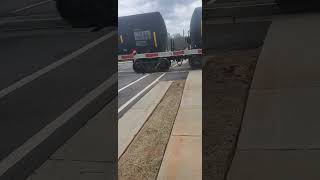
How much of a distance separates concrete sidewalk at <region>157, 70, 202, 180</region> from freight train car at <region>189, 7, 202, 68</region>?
0.09 metres

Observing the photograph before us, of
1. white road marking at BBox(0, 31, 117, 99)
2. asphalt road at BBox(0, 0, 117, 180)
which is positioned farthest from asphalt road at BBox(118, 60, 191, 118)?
white road marking at BBox(0, 31, 117, 99)

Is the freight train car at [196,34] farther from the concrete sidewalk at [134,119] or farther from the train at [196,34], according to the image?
the concrete sidewalk at [134,119]

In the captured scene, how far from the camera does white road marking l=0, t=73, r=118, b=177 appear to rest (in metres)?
3.84

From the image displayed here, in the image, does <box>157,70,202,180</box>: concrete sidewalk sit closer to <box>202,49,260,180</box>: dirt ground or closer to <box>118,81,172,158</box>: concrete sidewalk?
<box>118,81,172,158</box>: concrete sidewalk

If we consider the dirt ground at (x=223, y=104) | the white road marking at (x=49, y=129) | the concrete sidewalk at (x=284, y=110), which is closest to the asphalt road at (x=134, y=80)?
the white road marking at (x=49, y=129)

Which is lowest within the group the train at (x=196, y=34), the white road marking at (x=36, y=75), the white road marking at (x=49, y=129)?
the white road marking at (x=49, y=129)

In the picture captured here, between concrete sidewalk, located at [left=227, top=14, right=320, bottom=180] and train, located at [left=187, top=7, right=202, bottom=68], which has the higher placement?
train, located at [left=187, top=7, right=202, bottom=68]

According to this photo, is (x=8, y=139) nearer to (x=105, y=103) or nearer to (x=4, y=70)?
(x=105, y=103)

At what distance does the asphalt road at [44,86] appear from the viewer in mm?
3881

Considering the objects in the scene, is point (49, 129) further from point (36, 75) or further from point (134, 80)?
point (134, 80)

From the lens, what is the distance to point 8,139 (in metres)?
4.36

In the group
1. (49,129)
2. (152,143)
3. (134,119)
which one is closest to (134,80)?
(134,119)

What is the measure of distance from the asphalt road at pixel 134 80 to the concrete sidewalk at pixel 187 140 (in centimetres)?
11

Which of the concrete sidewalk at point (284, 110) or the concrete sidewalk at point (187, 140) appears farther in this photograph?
the concrete sidewalk at point (284, 110)
